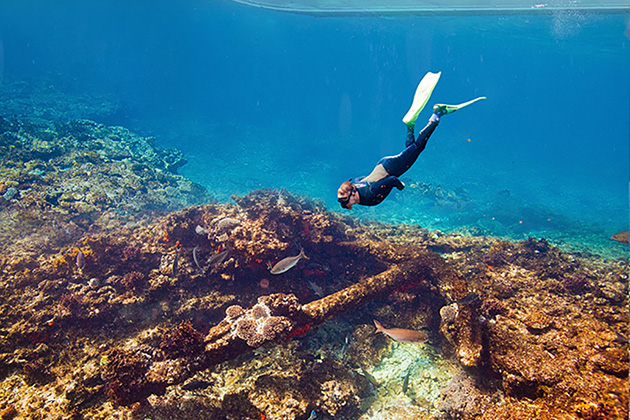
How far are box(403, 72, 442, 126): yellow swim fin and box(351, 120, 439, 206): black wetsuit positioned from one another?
0.48 feet

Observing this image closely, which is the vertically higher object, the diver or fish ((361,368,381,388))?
the diver

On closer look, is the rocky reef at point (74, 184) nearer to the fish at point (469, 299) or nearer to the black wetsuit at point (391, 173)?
the black wetsuit at point (391, 173)

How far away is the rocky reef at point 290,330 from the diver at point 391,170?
2.48 metres

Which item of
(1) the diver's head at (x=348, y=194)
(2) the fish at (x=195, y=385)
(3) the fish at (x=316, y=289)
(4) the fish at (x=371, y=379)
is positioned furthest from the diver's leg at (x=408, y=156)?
(2) the fish at (x=195, y=385)

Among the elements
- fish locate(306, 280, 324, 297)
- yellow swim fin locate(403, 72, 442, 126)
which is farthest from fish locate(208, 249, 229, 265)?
yellow swim fin locate(403, 72, 442, 126)

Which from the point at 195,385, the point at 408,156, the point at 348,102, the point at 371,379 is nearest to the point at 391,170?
the point at 408,156

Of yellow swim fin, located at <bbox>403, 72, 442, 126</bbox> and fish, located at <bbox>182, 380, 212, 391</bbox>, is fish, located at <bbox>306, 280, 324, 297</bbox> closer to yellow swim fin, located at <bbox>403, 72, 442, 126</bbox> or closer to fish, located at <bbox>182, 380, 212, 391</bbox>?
fish, located at <bbox>182, 380, 212, 391</bbox>

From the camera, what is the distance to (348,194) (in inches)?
115

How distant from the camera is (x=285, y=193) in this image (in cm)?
1481

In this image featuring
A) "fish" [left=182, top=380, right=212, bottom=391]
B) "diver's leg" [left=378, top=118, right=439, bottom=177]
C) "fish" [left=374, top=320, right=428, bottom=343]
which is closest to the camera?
"diver's leg" [left=378, top=118, right=439, bottom=177]

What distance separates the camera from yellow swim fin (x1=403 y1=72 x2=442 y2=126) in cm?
332

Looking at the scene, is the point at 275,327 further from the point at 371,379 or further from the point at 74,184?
the point at 74,184

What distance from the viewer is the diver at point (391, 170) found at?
299cm

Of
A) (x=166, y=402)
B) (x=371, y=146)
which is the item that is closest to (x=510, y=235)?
(x=166, y=402)
